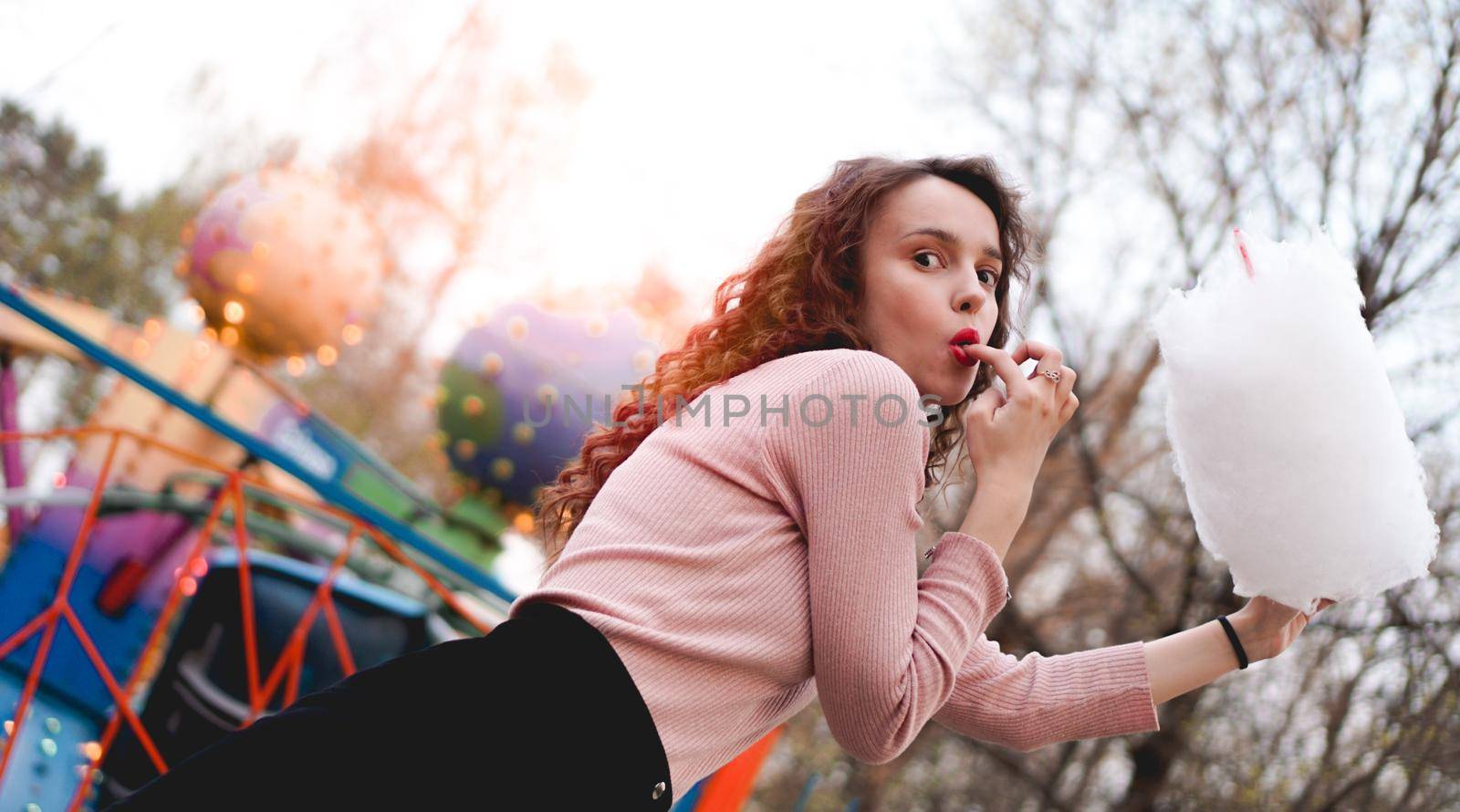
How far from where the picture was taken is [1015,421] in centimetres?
155

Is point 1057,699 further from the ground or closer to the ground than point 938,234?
closer to the ground

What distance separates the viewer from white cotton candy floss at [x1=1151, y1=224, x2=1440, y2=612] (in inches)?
67.6

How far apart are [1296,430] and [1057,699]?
0.54m

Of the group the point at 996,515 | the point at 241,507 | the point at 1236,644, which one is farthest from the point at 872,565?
the point at 241,507

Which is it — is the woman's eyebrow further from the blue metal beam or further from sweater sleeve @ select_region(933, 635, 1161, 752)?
the blue metal beam

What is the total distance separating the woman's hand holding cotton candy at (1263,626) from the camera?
175 cm

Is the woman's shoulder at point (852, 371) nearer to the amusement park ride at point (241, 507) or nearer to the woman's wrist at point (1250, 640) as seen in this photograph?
the woman's wrist at point (1250, 640)

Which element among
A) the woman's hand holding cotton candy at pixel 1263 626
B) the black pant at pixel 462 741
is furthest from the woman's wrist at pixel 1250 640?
the black pant at pixel 462 741

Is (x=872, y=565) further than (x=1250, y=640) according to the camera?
No

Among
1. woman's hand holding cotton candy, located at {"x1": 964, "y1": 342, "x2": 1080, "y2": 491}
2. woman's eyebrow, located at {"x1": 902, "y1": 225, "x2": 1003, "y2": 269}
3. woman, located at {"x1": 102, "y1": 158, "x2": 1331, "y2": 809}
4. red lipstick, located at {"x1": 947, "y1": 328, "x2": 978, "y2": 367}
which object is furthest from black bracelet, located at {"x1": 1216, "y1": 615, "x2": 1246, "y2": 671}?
woman's eyebrow, located at {"x1": 902, "y1": 225, "x2": 1003, "y2": 269}

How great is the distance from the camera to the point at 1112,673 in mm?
1688

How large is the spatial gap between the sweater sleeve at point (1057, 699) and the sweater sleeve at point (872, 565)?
283 mm

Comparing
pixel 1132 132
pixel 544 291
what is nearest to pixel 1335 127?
pixel 1132 132

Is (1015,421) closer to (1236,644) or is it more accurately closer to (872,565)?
(872,565)
